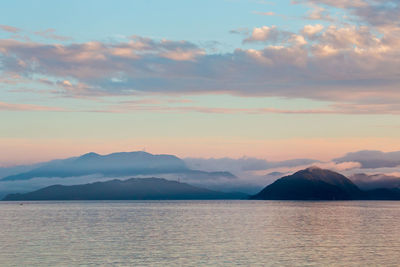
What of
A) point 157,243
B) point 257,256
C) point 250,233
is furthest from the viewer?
point 250,233

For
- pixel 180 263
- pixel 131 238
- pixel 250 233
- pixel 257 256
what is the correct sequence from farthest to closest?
pixel 250 233 → pixel 131 238 → pixel 257 256 → pixel 180 263

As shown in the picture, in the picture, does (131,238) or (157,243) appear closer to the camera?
(157,243)

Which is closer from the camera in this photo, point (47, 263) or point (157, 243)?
point (47, 263)

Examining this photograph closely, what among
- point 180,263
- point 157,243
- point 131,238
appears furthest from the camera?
point 131,238

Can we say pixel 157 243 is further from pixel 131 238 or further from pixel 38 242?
pixel 38 242

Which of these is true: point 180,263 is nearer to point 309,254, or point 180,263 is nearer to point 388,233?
point 309,254

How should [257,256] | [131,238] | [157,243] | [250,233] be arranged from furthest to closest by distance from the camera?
[250,233]
[131,238]
[157,243]
[257,256]

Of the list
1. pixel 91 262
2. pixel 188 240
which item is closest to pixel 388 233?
pixel 188 240

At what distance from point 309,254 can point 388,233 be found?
183ft

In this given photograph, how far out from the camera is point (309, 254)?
316 ft

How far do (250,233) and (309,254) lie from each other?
44226mm

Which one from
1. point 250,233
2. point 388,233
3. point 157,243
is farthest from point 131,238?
point 388,233

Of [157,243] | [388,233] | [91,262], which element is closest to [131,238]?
[157,243]

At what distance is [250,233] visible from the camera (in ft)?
459
